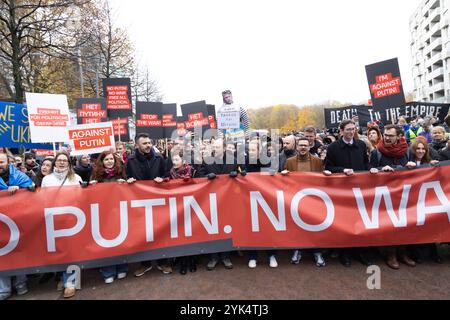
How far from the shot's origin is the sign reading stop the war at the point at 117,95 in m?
9.23

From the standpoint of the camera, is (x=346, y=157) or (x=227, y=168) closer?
(x=346, y=157)

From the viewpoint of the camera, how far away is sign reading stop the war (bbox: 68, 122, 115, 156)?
5.02 m

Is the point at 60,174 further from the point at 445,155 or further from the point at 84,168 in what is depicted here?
the point at 445,155

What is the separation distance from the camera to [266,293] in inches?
Result: 125

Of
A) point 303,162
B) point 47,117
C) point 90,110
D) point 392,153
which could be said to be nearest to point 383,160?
point 392,153

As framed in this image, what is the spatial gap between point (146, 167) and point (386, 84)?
230 inches

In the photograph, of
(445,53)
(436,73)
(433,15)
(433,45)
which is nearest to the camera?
(445,53)

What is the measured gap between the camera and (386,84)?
648 cm

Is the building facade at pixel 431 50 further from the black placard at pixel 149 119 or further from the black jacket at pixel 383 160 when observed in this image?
the black jacket at pixel 383 160

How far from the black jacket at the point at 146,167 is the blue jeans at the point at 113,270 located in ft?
4.12

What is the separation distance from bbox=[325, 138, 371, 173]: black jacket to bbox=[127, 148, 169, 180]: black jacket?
2.53 m

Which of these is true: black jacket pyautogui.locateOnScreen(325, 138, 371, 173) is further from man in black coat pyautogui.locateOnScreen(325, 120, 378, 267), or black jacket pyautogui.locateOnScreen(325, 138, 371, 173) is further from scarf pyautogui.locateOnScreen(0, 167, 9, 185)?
scarf pyautogui.locateOnScreen(0, 167, 9, 185)

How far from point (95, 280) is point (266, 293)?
2325 millimetres
